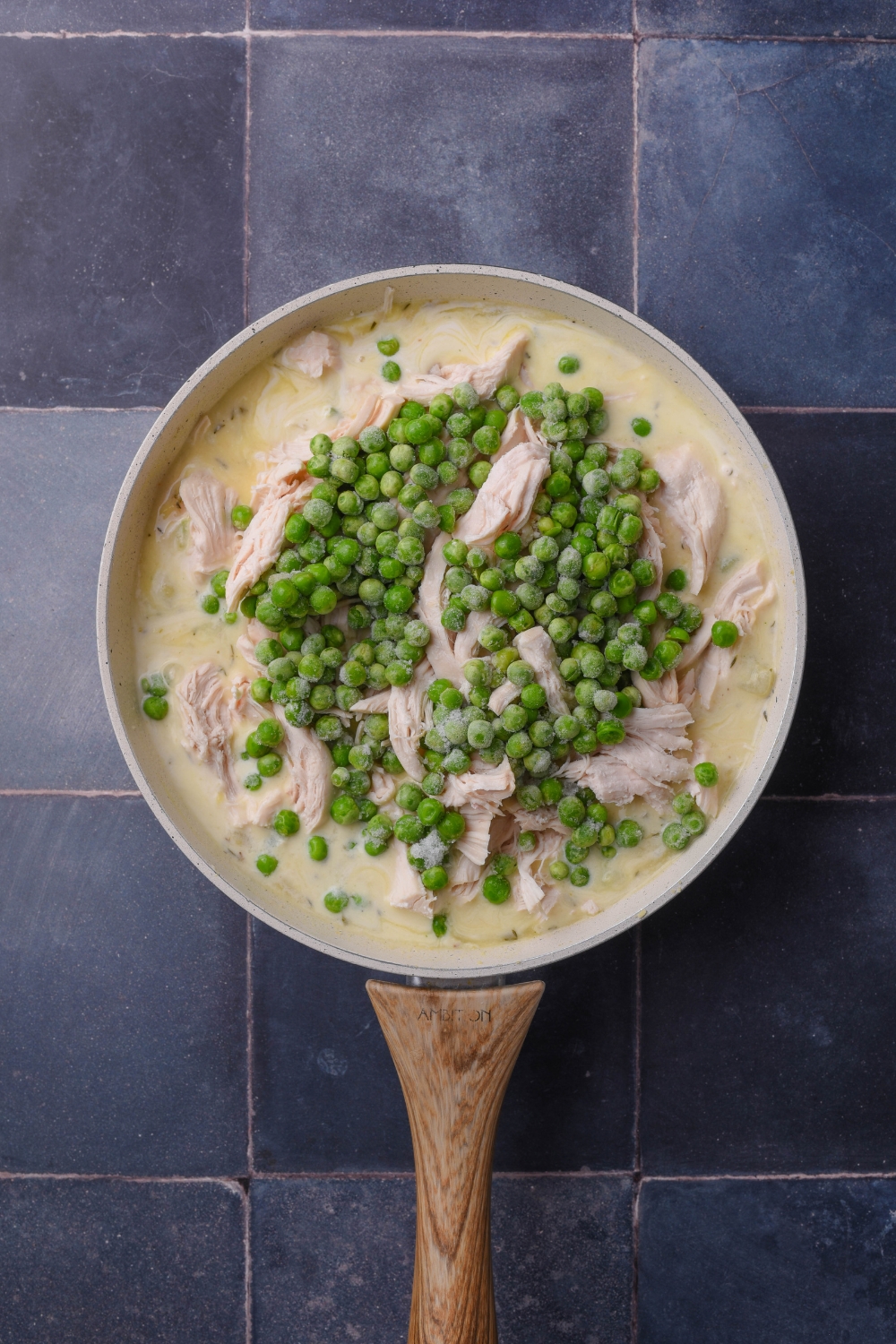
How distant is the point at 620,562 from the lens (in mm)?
2107

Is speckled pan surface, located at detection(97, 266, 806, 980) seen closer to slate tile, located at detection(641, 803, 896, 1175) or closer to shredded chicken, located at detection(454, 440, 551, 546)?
shredded chicken, located at detection(454, 440, 551, 546)

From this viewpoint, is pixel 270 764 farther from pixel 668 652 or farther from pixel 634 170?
pixel 634 170

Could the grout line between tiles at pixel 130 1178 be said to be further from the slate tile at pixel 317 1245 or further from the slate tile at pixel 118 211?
the slate tile at pixel 118 211

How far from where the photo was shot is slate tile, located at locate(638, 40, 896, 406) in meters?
2.72

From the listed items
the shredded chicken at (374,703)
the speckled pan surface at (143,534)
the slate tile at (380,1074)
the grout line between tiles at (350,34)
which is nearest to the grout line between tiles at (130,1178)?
the slate tile at (380,1074)

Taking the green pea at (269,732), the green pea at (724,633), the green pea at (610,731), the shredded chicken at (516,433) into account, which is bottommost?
the green pea at (269,732)

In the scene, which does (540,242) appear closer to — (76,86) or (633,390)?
(633,390)

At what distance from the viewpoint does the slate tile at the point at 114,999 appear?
9.04 feet

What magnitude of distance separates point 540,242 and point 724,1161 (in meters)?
2.73

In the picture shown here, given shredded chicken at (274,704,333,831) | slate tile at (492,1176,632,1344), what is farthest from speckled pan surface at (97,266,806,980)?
slate tile at (492,1176,632,1344)

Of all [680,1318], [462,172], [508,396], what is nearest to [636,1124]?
[680,1318]

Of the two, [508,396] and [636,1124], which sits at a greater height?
[508,396]

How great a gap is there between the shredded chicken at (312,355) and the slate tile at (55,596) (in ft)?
2.51

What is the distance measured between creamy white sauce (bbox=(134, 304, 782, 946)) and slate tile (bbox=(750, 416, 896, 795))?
61 centimetres
